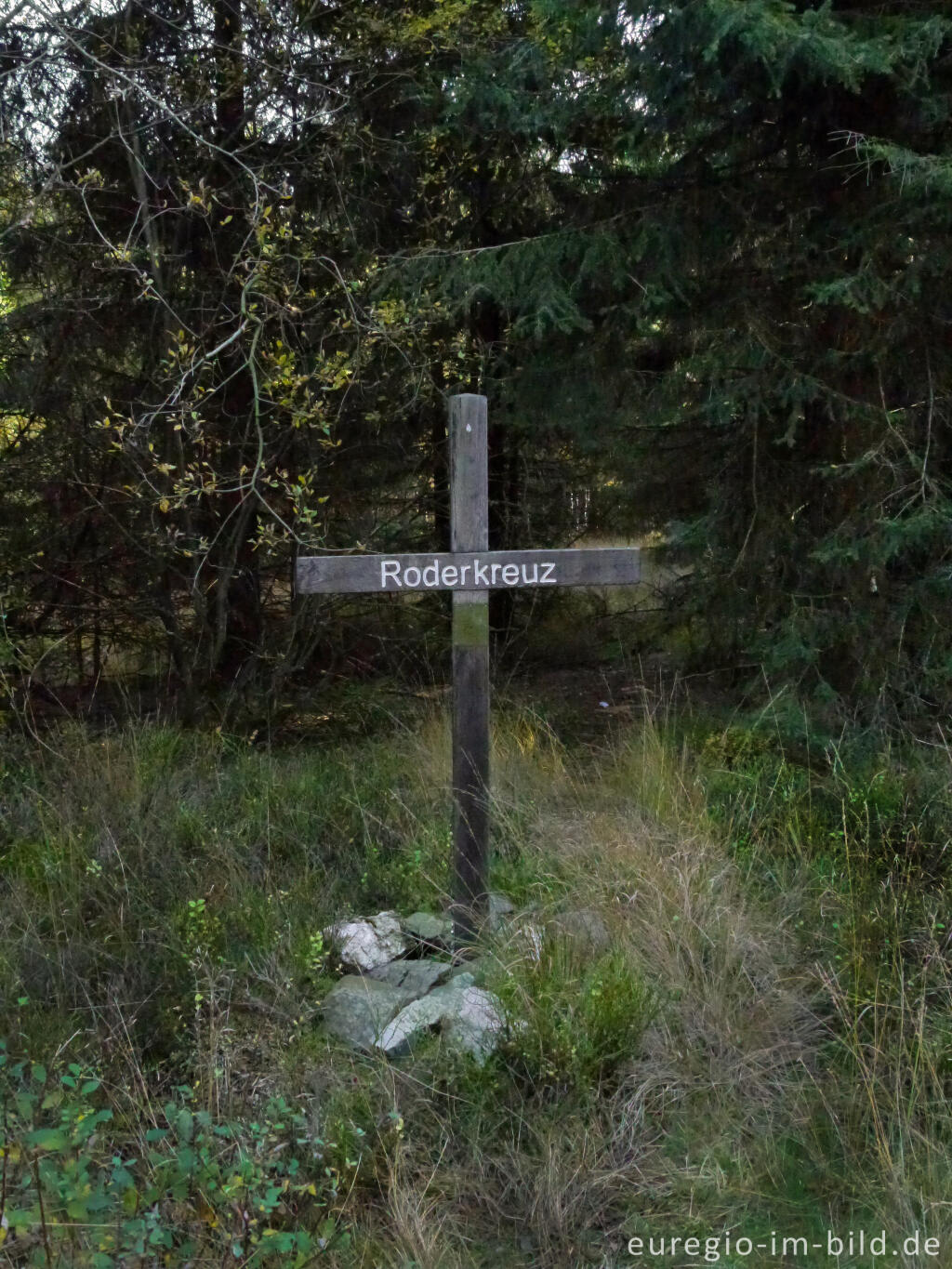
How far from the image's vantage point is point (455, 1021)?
10.9ft

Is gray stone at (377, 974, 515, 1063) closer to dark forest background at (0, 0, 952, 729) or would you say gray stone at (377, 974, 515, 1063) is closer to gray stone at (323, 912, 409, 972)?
gray stone at (323, 912, 409, 972)

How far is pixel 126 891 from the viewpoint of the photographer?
4.10m

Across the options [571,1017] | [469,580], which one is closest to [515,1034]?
[571,1017]

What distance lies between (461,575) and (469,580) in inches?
1.4

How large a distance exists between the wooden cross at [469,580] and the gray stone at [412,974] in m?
0.16

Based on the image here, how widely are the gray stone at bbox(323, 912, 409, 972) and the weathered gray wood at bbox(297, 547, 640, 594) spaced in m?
1.29

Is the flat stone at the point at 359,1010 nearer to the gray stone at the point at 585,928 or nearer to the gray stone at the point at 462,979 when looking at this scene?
the gray stone at the point at 462,979

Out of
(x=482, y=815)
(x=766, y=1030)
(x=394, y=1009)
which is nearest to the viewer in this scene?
(x=766, y=1030)

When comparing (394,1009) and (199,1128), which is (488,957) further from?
(199,1128)

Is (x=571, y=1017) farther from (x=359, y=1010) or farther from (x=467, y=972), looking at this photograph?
(x=359, y=1010)

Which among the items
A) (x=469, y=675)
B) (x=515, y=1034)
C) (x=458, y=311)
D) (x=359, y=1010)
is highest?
(x=458, y=311)

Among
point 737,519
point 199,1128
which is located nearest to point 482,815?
point 199,1128

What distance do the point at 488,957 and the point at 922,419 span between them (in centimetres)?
377

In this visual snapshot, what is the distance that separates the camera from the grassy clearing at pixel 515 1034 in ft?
8.36
